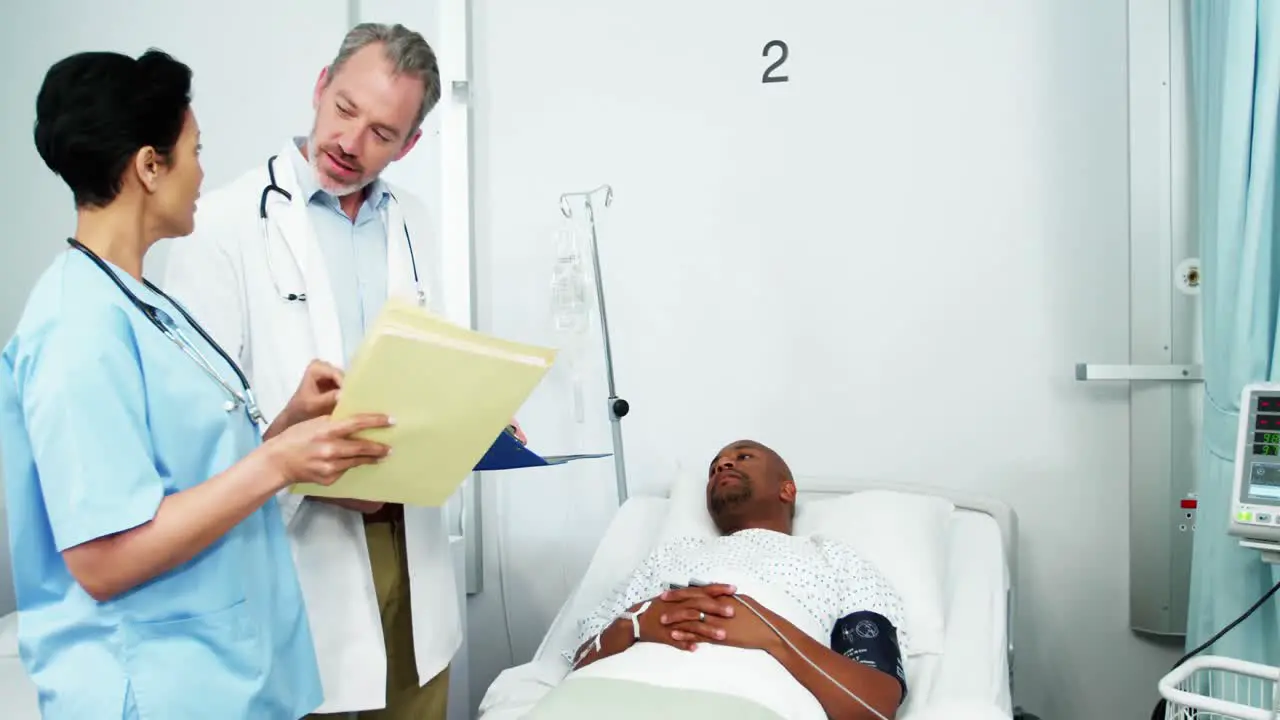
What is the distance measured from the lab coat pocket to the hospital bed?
2.01 ft

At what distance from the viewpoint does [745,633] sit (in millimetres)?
1479

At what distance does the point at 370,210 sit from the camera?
162 centimetres

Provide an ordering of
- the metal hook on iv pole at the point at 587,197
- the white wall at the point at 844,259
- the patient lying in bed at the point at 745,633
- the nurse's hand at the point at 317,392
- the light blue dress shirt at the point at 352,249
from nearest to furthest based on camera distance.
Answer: the nurse's hand at the point at 317,392, the patient lying in bed at the point at 745,633, the light blue dress shirt at the point at 352,249, the white wall at the point at 844,259, the metal hook on iv pole at the point at 587,197

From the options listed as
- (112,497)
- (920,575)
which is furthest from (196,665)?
(920,575)

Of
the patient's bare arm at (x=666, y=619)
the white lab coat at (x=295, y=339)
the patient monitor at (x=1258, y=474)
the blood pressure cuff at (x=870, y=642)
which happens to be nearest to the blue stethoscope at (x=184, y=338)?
the white lab coat at (x=295, y=339)

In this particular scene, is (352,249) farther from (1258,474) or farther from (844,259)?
(1258,474)

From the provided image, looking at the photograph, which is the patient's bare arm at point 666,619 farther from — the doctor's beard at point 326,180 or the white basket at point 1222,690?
the doctor's beard at point 326,180

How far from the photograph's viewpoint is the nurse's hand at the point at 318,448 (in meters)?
0.99

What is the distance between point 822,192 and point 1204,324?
3.11ft

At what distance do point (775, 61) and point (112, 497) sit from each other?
6.39ft

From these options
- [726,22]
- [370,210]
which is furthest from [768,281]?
[370,210]

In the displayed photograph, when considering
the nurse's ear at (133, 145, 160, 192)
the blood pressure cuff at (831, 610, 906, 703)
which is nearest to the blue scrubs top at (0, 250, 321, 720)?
the nurse's ear at (133, 145, 160, 192)

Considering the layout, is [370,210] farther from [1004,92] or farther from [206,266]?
[1004,92]

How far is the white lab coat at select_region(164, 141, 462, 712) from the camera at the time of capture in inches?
55.7
